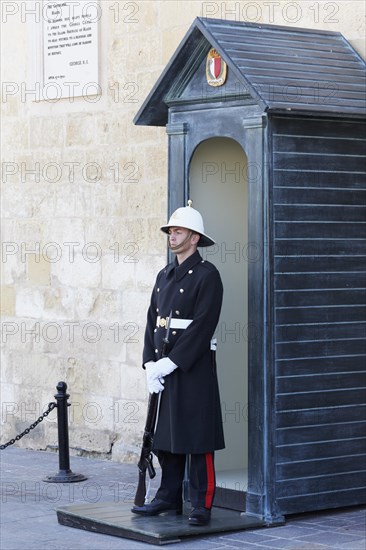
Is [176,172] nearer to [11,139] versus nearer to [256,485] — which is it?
[256,485]

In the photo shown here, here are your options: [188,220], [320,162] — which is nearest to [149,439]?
[188,220]

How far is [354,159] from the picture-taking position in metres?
7.46

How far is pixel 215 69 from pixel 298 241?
1065mm

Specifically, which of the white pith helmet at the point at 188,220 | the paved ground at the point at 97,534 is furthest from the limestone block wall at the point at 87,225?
the white pith helmet at the point at 188,220

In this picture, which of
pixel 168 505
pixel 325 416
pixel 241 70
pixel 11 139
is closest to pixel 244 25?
pixel 241 70

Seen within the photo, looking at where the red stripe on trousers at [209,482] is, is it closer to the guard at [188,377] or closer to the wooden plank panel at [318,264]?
the guard at [188,377]

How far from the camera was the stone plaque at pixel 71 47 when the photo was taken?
9930mm

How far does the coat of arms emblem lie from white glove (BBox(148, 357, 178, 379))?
1551mm

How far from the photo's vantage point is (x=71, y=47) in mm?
10133

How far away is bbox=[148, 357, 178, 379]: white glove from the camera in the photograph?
23.1 ft

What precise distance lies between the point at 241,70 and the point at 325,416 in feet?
6.28

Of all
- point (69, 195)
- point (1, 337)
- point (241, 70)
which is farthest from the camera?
point (1, 337)

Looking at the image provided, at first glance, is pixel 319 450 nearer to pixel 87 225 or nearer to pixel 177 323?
pixel 177 323

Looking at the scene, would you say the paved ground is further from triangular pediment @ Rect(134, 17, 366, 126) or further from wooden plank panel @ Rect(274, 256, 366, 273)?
triangular pediment @ Rect(134, 17, 366, 126)
